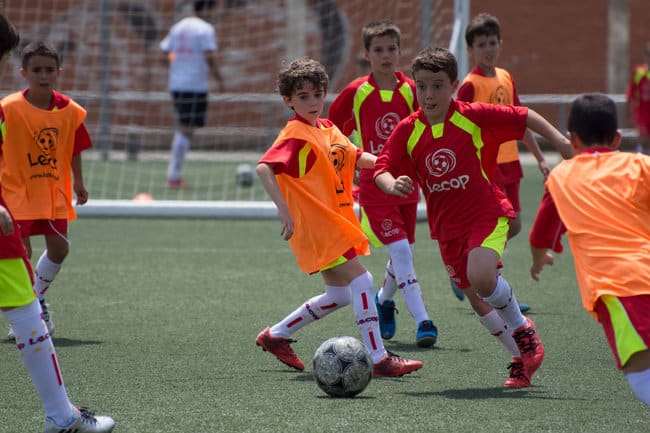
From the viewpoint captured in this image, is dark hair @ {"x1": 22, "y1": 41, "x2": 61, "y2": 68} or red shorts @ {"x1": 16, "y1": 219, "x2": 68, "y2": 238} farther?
red shorts @ {"x1": 16, "y1": 219, "x2": 68, "y2": 238}

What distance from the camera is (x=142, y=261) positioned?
29.9ft

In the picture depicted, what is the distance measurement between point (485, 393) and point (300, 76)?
1.71 meters

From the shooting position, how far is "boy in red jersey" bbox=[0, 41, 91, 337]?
6129 mm

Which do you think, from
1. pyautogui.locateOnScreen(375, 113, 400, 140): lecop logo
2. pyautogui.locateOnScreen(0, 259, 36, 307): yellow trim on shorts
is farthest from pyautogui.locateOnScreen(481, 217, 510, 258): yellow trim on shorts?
pyautogui.locateOnScreen(0, 259, 36, 307): yellow trim on shorts

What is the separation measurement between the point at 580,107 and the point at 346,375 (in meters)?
1.57

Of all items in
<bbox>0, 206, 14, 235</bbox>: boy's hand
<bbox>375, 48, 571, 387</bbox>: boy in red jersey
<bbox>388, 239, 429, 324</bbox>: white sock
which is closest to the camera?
<bbox>0, 206, 14, 235</bbox>: boy's hand

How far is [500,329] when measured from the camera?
17.4ft

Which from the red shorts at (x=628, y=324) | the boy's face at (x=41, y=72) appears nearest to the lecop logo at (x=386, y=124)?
the boy's face at (x=41, y=72)

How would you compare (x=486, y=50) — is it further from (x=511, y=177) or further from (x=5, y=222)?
(x=5, y=222)

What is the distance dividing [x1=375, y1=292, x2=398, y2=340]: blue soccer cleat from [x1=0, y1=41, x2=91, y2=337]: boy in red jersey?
1.81m

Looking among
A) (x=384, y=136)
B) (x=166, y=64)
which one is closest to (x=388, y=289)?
(x=384, y=136)

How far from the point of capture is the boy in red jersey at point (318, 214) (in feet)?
17.5

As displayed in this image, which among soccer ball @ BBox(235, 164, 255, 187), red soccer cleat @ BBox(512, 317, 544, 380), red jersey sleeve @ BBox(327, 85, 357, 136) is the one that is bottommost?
soccer ball @ BBox(235, 164, 255, 187)

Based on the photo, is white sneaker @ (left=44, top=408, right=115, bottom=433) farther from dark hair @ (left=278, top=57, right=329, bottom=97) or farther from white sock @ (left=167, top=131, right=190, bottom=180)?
white sock @ (left=167, top=131, right=190, bottom=180)
